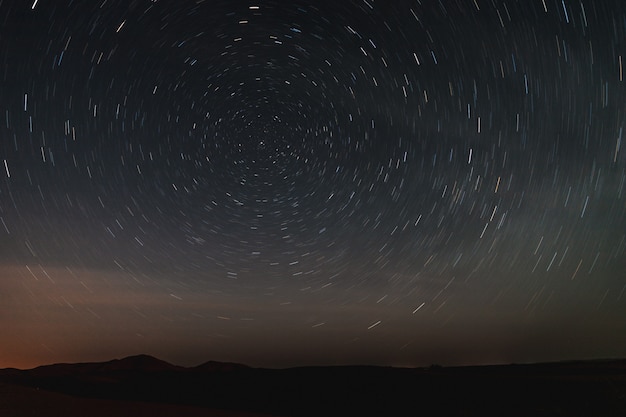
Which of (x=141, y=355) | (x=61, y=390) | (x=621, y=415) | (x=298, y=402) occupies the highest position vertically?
(x=141, y=355)

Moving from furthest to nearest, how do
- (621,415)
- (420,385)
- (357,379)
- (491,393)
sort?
(357,379) < (420,385) < (491,393) < (621,415)

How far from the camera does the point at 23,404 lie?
22703 millimetres

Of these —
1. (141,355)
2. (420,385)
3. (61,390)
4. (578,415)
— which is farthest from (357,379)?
(141,355)

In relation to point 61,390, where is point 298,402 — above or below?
below

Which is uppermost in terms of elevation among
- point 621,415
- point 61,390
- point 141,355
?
point 141,355

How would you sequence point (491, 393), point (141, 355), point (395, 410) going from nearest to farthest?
1. point (395, 410)
2. point (491, 393)
3. point (141, 355)

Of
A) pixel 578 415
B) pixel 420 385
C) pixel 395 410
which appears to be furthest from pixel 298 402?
pixel 578 415

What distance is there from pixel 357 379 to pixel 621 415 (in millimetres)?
15196

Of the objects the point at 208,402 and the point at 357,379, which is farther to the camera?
the point at 357,379

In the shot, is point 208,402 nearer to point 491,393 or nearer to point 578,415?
point 491,393

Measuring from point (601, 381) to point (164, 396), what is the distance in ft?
64.1

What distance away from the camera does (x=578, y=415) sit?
17.2 meters

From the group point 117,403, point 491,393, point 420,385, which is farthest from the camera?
point 420,385

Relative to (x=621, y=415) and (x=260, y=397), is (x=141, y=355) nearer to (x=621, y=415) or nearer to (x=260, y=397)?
(x=260, y=397)
